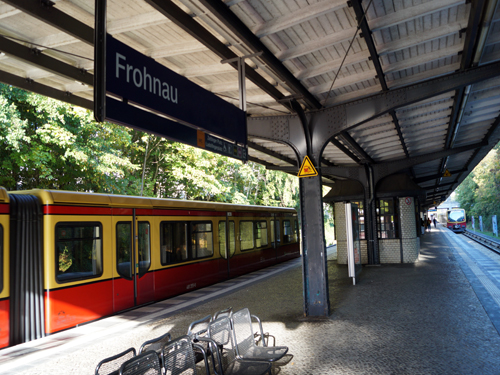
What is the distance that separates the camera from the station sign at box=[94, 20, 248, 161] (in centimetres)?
314

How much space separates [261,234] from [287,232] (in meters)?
3.14

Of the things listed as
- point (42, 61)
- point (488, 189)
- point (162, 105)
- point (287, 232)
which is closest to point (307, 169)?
point (162, 105)

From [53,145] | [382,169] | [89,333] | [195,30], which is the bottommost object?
[89,333]

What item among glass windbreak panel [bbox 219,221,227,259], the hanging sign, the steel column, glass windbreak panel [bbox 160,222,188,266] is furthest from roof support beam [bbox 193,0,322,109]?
glass windbreak panel [bbox 219,221,227,259]

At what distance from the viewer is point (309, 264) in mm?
7430

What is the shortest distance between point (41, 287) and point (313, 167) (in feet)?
16.9

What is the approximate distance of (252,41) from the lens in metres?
5.05

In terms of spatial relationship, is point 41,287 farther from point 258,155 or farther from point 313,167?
point 258,155

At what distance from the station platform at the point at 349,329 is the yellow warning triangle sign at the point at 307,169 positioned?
262 centimetres

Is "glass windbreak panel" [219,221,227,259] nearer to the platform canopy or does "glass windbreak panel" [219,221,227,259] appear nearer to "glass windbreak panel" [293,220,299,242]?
the platform canopy

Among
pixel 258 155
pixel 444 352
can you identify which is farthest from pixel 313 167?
pixel 258 155

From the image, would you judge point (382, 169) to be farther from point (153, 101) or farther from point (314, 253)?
point (153, 101)

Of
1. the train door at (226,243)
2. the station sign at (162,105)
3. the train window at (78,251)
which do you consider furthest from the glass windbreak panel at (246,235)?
the station sign at (162,105)

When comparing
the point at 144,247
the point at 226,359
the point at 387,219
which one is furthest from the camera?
the point at 387,219
